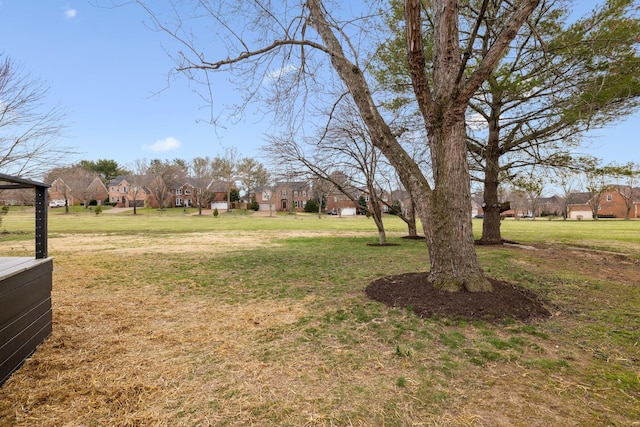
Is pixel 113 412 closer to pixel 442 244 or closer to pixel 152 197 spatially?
pixel 442 244

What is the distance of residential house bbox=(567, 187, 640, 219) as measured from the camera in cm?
5066

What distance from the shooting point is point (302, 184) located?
12.1m

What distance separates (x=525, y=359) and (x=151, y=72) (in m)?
6.22

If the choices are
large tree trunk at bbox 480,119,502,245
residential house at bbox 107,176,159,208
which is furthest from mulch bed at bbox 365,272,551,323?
residential house at bbox 107,176,159,208

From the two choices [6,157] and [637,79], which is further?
[6,157]

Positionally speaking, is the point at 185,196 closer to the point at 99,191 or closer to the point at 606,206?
the point at 99,191

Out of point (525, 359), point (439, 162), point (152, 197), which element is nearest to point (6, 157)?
point (439, 162)

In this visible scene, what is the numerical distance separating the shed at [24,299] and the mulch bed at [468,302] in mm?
4042

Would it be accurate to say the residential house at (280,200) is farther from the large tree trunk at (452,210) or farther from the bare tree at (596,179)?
the large tree trunk at (452,210)

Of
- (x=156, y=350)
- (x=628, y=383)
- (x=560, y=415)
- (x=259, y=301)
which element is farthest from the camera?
(x=259, y=301)

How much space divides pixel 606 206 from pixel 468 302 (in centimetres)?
6685

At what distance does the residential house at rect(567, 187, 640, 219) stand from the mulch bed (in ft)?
194

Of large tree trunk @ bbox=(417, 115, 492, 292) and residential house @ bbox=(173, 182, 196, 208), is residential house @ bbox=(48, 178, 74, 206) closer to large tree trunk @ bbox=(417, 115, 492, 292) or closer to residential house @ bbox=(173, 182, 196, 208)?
residential house @ bbox=(173, 182, 196, 208)

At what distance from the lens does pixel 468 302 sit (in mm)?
4082
